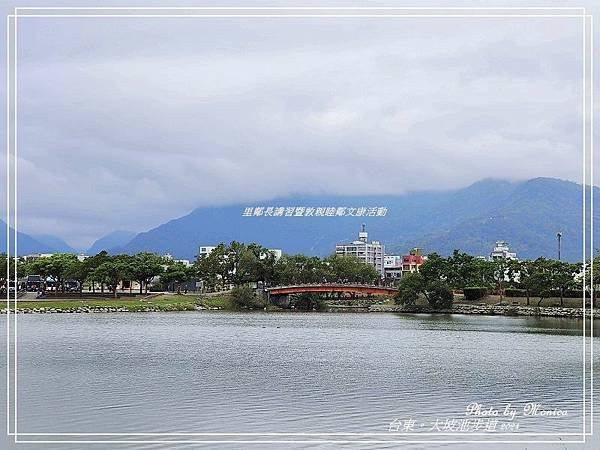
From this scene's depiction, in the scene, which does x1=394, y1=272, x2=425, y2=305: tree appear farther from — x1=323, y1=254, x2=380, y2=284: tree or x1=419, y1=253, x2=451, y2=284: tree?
x1=323, y1=254, x2=380, y2=284: tree

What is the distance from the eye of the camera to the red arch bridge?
25766 mm

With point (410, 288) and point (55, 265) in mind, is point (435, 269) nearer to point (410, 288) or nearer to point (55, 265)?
point (410, 288)

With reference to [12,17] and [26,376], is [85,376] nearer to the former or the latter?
[26,376]

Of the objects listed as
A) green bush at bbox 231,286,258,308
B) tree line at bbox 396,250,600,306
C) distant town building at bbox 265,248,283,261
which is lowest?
green bush at bbox 231,286,258,308

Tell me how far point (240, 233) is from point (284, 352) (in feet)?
42.4

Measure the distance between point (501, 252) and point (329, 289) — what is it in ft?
22.3

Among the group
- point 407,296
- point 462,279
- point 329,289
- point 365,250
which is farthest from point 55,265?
point 365,250

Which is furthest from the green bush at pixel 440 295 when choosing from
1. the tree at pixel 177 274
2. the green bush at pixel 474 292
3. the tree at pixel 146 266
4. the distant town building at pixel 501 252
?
the tree at pixel 146 266

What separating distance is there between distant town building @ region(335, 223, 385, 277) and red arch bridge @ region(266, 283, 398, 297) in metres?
3.92

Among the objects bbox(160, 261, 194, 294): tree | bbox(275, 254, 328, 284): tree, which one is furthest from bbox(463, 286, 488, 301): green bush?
bbox(160, 261, 194, 294): tree

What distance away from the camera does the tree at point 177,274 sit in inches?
1099

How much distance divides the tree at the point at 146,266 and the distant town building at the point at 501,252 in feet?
36.8

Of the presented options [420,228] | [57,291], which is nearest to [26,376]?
[57,291]

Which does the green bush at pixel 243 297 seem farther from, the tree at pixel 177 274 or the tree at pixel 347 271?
the tree at pixel 347 271
